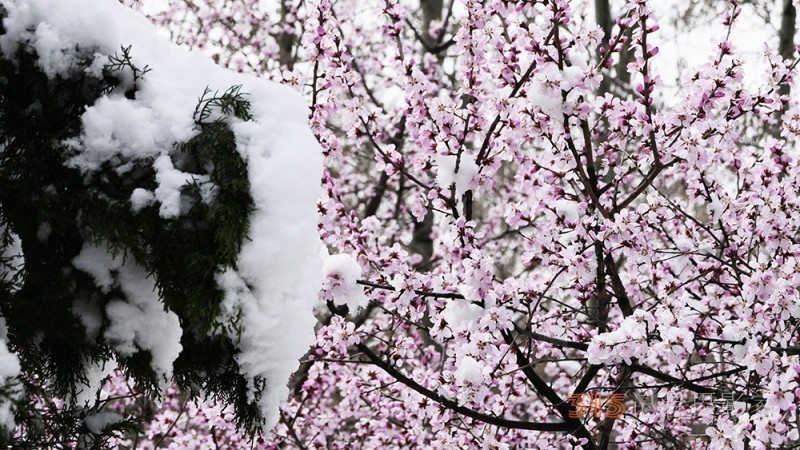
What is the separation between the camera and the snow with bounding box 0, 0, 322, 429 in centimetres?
193

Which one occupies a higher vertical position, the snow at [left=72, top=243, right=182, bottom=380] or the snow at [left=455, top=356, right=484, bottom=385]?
the snow at [left=455, top=356, right=484, bottom=385]

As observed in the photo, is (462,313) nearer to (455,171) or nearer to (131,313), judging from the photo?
(455,171)

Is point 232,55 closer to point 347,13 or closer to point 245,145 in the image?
point 347,13

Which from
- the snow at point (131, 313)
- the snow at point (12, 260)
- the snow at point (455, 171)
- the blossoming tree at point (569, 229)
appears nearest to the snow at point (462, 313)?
the blossoming tree at point (569, 229)

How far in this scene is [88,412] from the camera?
226 cm

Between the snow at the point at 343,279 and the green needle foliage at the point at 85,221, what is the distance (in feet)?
2.93

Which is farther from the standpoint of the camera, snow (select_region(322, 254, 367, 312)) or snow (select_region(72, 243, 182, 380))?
snow (select_region(322, 254, 367, 312))

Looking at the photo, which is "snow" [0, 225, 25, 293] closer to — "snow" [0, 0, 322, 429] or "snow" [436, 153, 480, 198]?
"snow" [0, 0, 322, 429]

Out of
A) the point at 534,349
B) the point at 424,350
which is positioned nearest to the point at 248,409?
the point at 534,349

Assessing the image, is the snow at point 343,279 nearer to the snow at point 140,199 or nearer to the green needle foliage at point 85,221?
the green needle foliage at point 85,221

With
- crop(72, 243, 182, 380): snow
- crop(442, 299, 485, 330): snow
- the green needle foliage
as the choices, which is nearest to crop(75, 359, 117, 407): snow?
the green needle foliage

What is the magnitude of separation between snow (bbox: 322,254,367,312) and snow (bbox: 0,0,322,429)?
0.86 m

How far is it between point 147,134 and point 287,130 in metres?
0.42

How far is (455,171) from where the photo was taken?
3.29m
